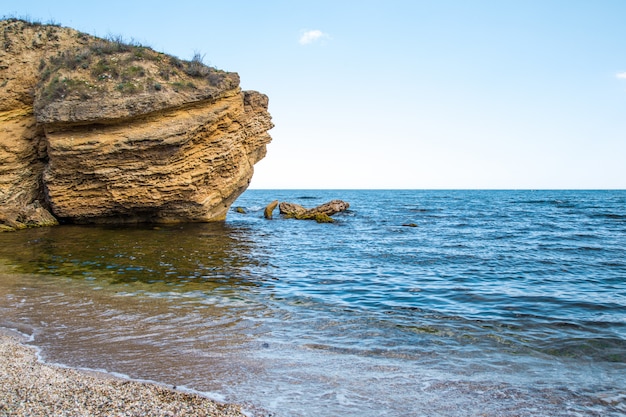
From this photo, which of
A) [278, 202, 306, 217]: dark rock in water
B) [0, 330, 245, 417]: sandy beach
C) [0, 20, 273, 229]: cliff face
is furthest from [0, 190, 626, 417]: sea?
[278, 202, 306, 217]: dark rock in water

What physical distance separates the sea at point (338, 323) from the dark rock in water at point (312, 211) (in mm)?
13030

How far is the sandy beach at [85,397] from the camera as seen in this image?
13.8 ft

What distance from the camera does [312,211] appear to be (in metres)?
32.7

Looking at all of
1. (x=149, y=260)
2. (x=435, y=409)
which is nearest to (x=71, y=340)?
(x=435, y=409)

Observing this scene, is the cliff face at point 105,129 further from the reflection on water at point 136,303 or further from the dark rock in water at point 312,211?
the dark rock in water at point 312,211

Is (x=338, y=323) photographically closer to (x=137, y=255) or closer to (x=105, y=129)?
(x=137, y=255)

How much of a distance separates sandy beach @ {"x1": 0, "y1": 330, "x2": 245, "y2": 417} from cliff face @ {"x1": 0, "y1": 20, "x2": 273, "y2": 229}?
608 inches

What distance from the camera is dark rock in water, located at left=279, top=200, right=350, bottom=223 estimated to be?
96.8 ft

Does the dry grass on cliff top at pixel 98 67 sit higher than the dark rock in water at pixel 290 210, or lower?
higher

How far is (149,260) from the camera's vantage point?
44.7 feet

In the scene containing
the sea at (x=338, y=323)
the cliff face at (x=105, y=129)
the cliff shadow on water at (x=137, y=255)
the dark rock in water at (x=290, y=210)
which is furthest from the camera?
the dark rock in water at (x=290, y=210)

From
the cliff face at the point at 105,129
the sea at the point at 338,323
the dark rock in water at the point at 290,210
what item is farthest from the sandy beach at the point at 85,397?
the dark rock in water at the point at 290,210

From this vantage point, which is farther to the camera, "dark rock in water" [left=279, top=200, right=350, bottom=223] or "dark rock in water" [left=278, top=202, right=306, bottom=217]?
"dark rock in water" [left=278, top=202, right=306, bottom=217]

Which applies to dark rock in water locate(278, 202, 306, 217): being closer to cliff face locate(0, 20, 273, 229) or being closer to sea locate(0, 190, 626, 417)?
cliff face locate(0, 20, 273, 229)
